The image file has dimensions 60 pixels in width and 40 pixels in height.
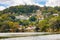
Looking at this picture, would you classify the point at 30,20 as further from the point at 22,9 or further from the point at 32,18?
the point at 22,9

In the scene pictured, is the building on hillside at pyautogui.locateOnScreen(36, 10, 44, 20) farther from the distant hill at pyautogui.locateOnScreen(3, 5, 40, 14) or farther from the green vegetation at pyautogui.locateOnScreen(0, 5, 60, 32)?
the distant hill at pyautogui.locateOnScreen(3, 5, 40, 14)

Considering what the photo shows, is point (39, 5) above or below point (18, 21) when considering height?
above

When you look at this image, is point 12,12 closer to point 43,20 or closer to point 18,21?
point 18,21

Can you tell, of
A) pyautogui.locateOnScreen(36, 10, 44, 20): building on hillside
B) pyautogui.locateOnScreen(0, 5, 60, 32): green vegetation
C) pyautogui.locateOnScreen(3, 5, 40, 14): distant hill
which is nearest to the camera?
pyautogui.locateOnScreen(0, 5, 60, 32): green vegetation

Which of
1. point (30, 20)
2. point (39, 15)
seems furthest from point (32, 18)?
point (39, 15)

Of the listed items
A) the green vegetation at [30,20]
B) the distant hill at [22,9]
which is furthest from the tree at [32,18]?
the distant hill at [22,9]

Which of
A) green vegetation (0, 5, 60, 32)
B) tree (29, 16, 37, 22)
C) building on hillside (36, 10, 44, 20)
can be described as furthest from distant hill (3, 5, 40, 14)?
tree (29, 16, 37, 22)

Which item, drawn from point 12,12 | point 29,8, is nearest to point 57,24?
point 29,8

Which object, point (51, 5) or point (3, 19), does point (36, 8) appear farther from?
point (3, 19)
